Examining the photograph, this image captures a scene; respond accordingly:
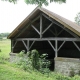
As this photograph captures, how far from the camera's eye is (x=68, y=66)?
1339 centimetres

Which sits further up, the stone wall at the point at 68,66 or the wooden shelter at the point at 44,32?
the wooden shelter at the point at 44,32

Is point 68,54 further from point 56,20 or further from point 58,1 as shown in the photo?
point 58,1

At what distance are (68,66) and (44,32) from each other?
381 centimetres

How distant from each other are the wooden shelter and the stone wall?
77cm

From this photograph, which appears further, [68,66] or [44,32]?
[44,32]

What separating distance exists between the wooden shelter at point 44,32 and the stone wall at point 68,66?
767 millimetres

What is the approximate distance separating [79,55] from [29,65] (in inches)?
413

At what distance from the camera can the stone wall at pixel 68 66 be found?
1299 centimetres

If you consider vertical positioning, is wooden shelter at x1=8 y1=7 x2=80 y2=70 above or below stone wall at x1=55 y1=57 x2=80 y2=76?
above

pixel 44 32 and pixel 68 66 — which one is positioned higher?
pixel 44 32

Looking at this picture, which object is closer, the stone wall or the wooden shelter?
the stone wall

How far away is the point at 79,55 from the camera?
20.6 meters

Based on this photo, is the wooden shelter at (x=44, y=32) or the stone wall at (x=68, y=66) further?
the wooden shelter at (x=44, y=32)

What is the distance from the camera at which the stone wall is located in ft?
42.6
